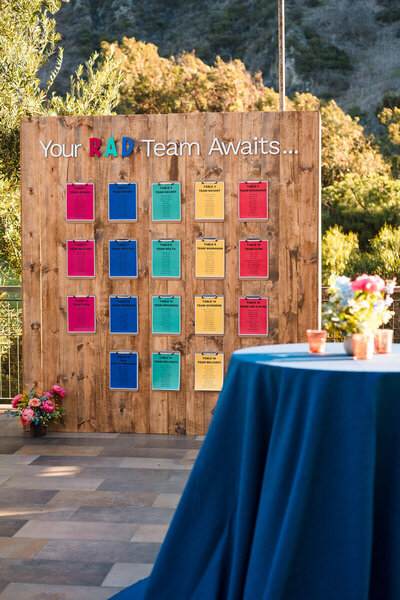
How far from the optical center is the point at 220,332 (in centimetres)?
550

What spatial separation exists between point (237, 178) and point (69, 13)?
40.7 meters

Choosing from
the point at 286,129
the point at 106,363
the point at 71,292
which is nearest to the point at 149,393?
the point at 106,363

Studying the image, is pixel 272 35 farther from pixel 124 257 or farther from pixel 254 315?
pixel 254 315

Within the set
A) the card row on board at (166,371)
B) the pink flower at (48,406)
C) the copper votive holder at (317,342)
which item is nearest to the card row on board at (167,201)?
the card row on board at (166,371)

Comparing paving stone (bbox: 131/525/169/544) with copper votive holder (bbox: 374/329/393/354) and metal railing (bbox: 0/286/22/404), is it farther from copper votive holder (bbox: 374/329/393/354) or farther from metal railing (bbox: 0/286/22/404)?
metal railing (bbox: 0/286/22/404)

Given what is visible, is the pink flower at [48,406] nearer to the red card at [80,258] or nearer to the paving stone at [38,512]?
the red card at [80,258]

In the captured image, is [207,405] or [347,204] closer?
[207,405]

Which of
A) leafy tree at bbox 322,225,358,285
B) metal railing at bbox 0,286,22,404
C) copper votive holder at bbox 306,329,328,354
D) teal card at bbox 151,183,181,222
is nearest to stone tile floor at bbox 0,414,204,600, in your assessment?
copper votive holder at bbox 306,329,328,354

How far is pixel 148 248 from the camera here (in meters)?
5.53

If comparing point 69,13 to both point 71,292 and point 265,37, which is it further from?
point 71,292

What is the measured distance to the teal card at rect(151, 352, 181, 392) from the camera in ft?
18.2

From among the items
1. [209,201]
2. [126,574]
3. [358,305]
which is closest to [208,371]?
[209,201]

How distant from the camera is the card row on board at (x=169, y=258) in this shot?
214 inches

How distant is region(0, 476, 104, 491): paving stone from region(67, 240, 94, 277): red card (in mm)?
1660
